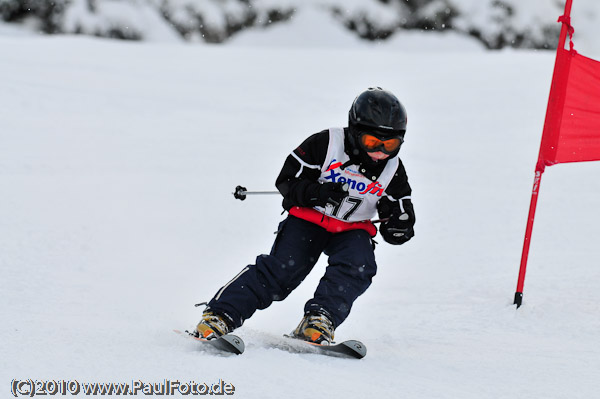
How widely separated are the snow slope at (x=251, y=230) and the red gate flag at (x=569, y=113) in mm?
864

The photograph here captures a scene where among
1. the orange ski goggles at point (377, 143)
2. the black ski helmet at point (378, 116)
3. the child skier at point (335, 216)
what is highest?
the black ski helmet at point (378, 116)

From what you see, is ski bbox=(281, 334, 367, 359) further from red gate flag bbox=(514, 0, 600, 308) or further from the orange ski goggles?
red gate flag bbox=(514, 0, 600, 308)

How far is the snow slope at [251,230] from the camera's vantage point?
3035mm

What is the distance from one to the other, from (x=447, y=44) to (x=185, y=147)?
1455 cm

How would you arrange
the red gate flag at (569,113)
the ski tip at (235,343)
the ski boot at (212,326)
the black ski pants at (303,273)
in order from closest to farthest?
the ski tip at (235,343) → the ski boot at (212,326) → the black ski pants at (303,273) → the red gate flag at (569,113)

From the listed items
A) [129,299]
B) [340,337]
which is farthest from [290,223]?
[129,299]

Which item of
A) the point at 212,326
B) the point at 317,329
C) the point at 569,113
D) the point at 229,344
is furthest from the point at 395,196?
the point at 569,113

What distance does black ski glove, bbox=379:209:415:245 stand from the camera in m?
3.74

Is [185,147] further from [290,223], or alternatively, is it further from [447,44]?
[447,44]

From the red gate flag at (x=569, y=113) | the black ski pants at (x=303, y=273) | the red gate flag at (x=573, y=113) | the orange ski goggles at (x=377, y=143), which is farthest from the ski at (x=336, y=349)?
the red gate flag at (x=573, y=113)

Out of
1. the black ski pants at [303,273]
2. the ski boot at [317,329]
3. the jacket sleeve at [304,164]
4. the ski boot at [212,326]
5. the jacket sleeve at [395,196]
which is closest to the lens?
the ski boot at [212,326]

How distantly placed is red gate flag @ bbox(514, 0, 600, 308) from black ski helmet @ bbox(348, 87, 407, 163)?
147 centimetres

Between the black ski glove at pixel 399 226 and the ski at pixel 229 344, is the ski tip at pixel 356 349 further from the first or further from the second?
the black ski glove at pixel 399 226

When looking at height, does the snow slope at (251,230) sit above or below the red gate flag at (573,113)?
below
